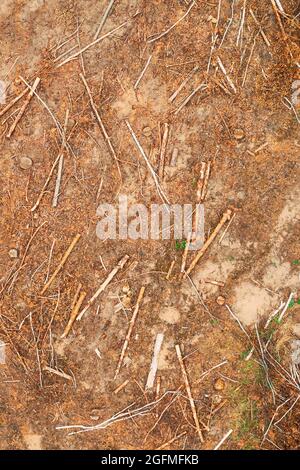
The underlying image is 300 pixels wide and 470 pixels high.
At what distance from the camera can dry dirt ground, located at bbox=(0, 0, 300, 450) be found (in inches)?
220

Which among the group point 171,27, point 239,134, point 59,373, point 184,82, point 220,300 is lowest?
point 59,373

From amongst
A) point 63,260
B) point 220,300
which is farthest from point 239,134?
point 63,260

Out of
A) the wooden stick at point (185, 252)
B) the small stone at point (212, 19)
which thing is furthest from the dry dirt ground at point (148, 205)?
the wooden stick at point (185, 252)

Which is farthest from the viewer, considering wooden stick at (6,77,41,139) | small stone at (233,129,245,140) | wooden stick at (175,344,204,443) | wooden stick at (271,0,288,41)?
wooden stick at (6,77,41,139)

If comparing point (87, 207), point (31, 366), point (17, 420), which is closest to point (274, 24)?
point (87, 207)

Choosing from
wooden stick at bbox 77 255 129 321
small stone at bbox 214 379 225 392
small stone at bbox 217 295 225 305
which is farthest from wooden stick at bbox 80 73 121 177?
small stone at bbox 214 379 225 392

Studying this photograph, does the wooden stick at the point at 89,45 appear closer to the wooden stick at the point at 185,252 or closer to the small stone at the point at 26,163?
the small stone at the point at 26,163

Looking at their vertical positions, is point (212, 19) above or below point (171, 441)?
above

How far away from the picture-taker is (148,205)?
5.71 metres

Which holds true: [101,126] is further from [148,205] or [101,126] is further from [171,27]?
[171,27]

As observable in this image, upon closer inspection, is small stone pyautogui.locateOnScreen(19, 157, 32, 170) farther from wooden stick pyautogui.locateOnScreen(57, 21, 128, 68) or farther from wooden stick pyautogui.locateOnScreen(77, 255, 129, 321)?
wooden stick pyautogui.locateOnScreen(77, 255, 129, 321)

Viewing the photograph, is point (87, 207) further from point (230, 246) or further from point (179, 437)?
point (179, 437)

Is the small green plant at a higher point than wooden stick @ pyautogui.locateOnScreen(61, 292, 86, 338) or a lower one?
higher
